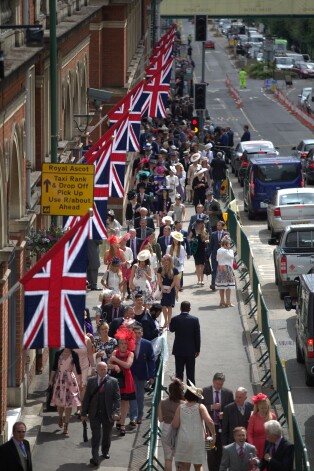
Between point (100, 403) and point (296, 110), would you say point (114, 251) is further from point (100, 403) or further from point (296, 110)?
point (296, 110)

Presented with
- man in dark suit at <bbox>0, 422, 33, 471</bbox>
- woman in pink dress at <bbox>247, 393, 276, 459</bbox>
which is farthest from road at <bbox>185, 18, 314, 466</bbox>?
man in dark suit at <bbox>0, 422, 33, 471</bbox>

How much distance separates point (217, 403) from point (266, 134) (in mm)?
55021

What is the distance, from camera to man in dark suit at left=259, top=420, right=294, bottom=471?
55.5ft

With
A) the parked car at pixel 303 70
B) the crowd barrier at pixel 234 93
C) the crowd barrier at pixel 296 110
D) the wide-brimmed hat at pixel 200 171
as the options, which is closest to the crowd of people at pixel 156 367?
the wide-brimmed hat at pixel 200 171

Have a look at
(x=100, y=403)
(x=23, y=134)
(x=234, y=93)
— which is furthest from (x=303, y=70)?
(x=100, y=403)

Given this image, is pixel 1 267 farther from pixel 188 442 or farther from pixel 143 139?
pixel 143 139

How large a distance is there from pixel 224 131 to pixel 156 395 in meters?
38.2

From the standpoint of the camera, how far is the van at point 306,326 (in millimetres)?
24281

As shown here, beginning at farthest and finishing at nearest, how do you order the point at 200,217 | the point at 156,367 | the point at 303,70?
1. the point at 303,70
2. the point at 200,217
3. the point at 156,367

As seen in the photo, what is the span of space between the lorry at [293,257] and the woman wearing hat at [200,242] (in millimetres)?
1515

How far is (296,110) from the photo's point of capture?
3406 inches

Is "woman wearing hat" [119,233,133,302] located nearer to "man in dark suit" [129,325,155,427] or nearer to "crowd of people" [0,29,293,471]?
"crowd of people" [0,29,293,471]

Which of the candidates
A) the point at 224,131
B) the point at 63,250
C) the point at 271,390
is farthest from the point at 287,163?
the point at 63,250

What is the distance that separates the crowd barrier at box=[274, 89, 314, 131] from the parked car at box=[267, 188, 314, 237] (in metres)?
36.4
